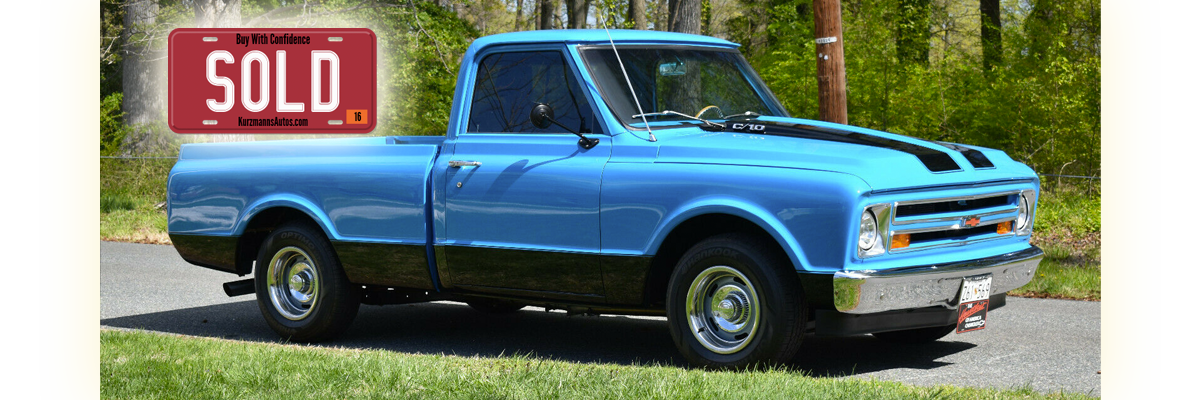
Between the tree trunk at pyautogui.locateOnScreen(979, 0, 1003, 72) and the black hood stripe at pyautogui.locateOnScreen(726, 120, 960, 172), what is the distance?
43.8 feet

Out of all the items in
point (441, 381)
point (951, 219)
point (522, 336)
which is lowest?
point (522, 336)

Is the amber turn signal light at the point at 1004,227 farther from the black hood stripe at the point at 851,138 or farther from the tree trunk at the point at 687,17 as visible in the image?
the tree trunk at the point at 687,17

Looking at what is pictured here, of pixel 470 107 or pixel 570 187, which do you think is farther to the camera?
pixel 470 107

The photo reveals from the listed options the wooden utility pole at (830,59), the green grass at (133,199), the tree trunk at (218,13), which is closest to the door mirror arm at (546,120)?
the wooden utility pole at (830,59)

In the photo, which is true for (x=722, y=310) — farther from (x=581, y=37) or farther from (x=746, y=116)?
(x=581, y=37)

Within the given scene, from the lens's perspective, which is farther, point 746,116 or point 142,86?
point 142,86

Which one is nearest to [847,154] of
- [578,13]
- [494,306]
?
[494,306]

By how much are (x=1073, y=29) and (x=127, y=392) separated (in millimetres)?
14602

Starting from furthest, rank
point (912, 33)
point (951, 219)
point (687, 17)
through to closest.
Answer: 1. point (912, 33)
2. point (687, 17)
3. point (951, 219)

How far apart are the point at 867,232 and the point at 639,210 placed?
1302 millimetres

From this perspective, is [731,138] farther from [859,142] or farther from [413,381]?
[413,381]

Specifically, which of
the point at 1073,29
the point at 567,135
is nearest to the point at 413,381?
the point at 567,135

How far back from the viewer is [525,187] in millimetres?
7305

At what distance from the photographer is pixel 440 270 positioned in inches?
307
